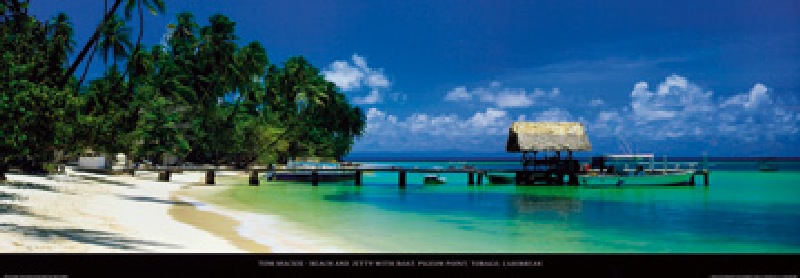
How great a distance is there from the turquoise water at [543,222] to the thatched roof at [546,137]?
5.10 meters

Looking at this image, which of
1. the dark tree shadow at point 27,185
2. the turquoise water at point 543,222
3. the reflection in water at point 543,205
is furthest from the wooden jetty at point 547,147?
the dark tree shadow at point 27,185

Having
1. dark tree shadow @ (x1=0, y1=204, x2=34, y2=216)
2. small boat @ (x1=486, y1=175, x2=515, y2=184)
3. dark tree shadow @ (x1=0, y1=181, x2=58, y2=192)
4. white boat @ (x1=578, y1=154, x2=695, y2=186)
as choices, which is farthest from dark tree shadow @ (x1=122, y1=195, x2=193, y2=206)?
white boat @ (x1=578, y1=154, x2=695, y2=186)

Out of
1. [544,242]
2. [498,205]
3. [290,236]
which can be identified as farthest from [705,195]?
[290,236]

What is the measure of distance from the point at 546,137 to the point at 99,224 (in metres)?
26.9

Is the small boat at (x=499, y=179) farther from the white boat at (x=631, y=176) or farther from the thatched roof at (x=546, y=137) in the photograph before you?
the white boat at (x=631, y=176)

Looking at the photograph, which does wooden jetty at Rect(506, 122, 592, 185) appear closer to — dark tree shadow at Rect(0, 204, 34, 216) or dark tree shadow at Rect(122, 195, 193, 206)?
dark tree shadow at Rect(122, 195, 193, 206)

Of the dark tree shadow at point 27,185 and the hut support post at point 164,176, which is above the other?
the dark tree shadow at point 27,185

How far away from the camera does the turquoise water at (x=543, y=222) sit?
41.2 ft
